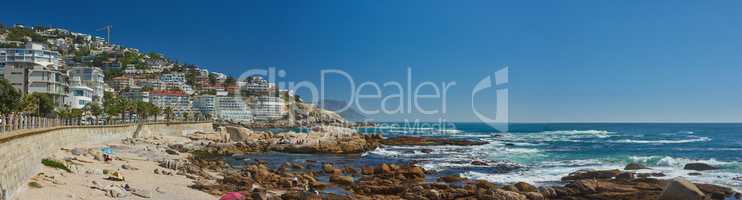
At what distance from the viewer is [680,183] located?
19125 mm

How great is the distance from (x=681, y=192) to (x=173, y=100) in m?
149

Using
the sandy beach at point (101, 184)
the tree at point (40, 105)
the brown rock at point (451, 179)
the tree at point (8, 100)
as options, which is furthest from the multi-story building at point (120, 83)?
the brown rock at point (451, 179)

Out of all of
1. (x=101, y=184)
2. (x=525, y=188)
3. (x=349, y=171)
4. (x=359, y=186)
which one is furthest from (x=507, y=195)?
(x=101, y=184)

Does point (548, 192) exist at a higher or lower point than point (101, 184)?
lower

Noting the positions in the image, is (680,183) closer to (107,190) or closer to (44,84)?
(107,190)

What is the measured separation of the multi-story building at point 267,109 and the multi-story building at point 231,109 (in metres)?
8.77

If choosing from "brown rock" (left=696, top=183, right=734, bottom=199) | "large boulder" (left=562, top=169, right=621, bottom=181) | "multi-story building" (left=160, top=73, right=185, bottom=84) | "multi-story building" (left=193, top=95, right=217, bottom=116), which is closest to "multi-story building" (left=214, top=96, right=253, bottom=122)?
"multi-story building" (left=193, top=95, right=217, bottom=116)

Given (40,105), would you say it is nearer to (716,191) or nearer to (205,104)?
(716,191)

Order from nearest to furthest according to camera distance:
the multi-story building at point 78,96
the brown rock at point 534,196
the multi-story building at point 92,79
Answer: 1. the brown rock at point 534,196
2. the multi-story building at point 78,96
3. the multi-story building at point 92,79

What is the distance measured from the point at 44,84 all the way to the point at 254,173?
5329 cm

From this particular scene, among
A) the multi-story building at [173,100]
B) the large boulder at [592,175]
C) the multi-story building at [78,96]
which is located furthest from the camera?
the multi-story building at [173,100]

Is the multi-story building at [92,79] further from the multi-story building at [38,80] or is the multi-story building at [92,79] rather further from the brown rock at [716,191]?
the brown rock at [716,191]

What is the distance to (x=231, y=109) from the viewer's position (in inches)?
6777

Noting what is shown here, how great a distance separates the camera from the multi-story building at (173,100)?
14825cm
